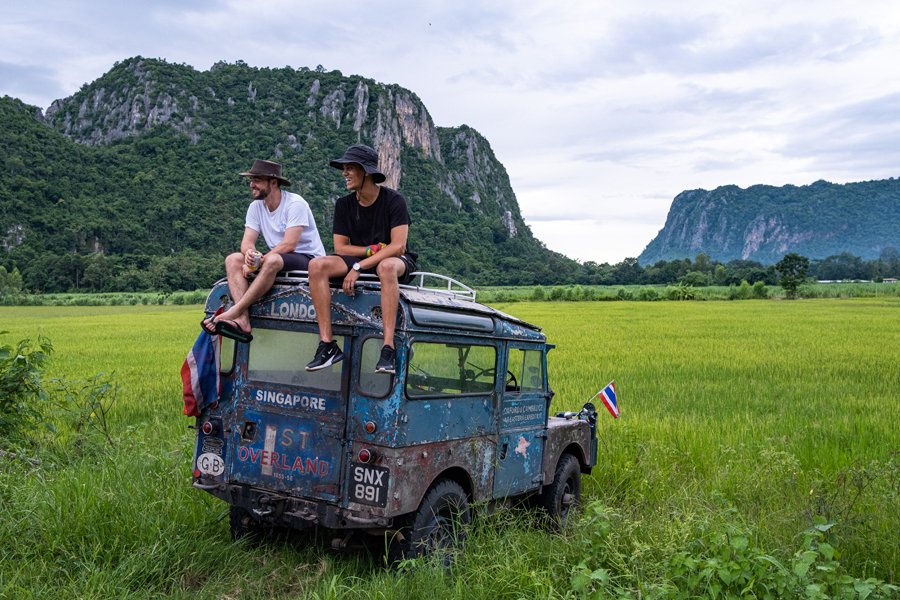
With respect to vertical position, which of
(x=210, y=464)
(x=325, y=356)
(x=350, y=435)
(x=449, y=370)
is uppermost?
(x=325, y=356)

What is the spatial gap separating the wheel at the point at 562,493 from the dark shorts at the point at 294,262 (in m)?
2.82

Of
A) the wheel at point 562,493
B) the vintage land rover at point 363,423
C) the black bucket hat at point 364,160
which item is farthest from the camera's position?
the wheel at point 562,493

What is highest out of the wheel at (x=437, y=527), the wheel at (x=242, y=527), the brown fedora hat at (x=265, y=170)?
the brown fedora hat at (x=265, y=170)

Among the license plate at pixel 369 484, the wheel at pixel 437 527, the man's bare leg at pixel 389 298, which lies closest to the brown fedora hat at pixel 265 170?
the man's bare leg at pixel 389 298

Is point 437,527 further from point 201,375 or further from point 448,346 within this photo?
point 201,375

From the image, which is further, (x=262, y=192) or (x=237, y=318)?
(x=262, y=192)

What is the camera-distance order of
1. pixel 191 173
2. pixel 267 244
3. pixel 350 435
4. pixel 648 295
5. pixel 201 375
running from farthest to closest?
pixel 191 173
pixel 648 295
pixel 267 244
pixel 201 375
pixel 350 435

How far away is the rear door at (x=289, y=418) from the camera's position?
15.2ft

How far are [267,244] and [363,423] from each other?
1912mm

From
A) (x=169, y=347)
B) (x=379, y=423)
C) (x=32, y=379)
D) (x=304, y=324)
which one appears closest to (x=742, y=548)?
(x=379, y=423)

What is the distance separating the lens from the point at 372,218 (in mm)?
5496

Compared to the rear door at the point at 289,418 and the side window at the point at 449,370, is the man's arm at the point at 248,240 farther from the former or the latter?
the side window at the point at 449,370

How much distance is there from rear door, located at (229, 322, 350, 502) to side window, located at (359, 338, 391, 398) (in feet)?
0.42

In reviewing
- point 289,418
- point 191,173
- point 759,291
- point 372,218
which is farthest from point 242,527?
point 191,173
